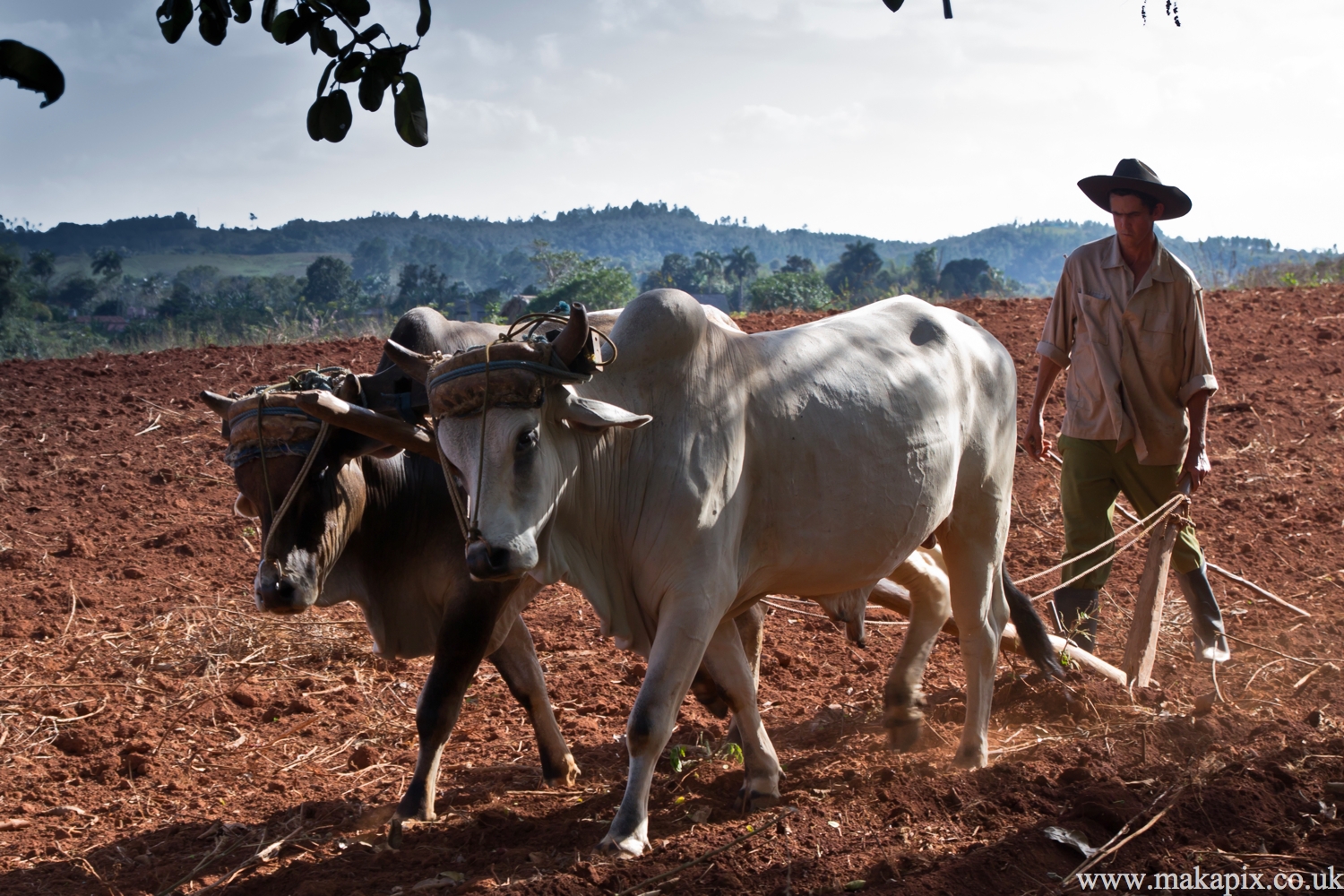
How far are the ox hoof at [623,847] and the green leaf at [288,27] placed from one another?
2163 millimetres

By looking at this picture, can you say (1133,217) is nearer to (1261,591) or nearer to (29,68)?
(1261,591)

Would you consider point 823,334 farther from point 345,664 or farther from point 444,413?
point 345,664

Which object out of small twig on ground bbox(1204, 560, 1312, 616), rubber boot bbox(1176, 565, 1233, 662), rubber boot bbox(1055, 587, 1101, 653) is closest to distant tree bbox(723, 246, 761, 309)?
small twig on ground bbox(1204, 560, 1312, 616)

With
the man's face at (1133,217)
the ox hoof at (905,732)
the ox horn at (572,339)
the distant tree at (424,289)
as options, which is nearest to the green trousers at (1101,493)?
the man's face at (1133,217)

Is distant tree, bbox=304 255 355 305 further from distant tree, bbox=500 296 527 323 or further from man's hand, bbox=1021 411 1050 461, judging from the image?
man's hand, bbox=1021 411 1050 461

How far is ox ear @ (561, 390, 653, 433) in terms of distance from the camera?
3012mm

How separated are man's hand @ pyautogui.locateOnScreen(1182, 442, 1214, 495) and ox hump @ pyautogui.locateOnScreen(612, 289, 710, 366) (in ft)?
8.01

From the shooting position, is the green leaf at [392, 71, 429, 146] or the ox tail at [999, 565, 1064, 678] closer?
the green leaf at [392, 71, 429, 146]

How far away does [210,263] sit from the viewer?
344 ft

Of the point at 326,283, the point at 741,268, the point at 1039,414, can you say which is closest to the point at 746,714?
the point at 1039,414

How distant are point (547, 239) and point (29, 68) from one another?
157m

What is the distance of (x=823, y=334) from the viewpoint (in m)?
3.82

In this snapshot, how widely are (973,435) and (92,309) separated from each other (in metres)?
66.8

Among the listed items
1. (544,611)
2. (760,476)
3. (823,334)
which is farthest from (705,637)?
(544,611)
